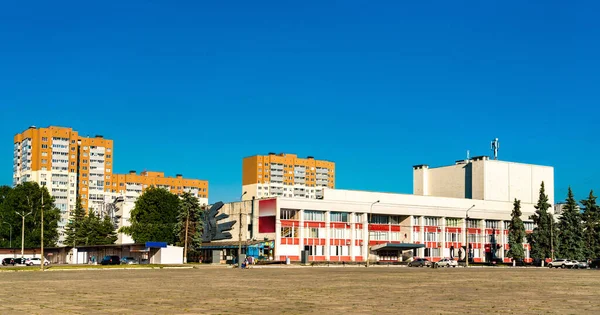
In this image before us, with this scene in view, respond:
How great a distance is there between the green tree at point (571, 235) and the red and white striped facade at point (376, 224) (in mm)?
15918

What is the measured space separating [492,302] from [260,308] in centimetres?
803

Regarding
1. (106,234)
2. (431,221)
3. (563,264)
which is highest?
(431,221)

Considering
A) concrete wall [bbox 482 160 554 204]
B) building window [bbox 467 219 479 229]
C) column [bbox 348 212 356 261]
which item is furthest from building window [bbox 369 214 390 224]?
concrete wall [bbox 482 160 554 204]

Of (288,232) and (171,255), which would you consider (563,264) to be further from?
(171,255)

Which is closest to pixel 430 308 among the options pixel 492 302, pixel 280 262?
pixel 492 302

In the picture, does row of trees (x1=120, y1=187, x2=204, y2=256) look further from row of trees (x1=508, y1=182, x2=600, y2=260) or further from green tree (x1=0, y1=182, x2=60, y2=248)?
row of trees (x1=508, y1=182, x2=600, y2=260)

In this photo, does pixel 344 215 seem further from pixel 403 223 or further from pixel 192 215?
pixel 192 215

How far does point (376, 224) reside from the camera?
126 meters

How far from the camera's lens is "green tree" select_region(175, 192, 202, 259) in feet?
366

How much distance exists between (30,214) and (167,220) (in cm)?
2308

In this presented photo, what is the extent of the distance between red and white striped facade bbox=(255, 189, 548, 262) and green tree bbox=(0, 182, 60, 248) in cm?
3748

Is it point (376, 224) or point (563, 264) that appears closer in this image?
point (563, 264)

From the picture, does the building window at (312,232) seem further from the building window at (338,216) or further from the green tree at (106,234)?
the green tree at (106,234)

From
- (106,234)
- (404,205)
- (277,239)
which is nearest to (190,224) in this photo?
(277,239)
